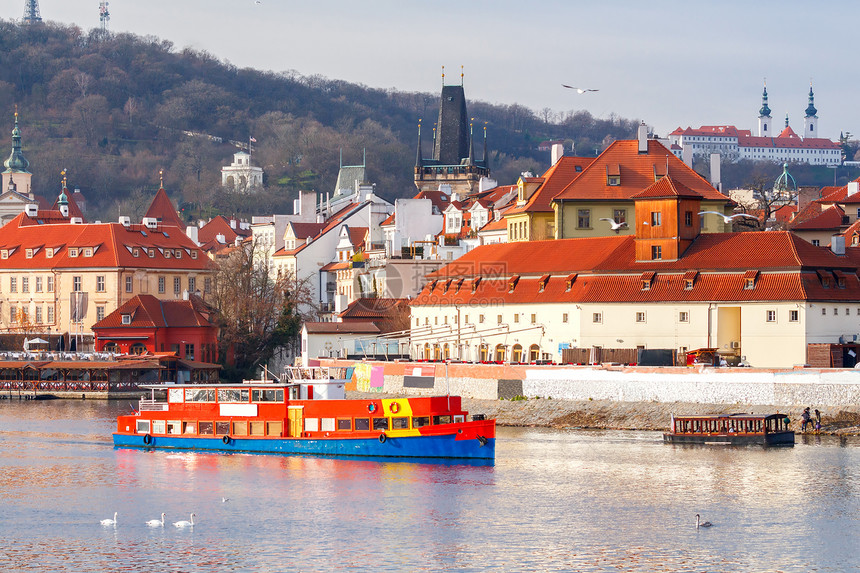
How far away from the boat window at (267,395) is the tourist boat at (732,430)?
1574 cm

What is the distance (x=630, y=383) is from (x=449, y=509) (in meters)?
25.1

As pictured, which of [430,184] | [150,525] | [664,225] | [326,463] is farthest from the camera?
[430,184]

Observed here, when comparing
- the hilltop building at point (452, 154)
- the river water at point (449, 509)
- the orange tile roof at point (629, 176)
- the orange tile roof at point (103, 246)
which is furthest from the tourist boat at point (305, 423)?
the hilltop building at point (452, 154)

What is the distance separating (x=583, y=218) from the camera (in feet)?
307

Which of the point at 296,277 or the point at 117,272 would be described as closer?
the point at 117,272

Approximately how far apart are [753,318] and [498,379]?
1266 cm

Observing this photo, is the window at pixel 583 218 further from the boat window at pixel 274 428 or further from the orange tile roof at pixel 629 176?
the boat window at pixel 274 428

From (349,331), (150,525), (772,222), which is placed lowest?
(150,525)

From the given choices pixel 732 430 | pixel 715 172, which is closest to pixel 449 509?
pixel 732 430

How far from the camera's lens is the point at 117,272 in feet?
376

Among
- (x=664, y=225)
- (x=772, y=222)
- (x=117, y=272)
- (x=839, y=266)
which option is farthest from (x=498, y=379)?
(x=772, y=222)

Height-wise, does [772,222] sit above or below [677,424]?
above

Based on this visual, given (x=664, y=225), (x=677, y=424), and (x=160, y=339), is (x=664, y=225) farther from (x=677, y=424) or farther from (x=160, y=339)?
(x=160, y=339)

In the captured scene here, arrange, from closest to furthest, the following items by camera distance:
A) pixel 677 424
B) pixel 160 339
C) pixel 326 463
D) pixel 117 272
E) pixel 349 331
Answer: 1. pixel 326 463
2. pixel 677 424
3. pixel 349 331
4. pixel 160 339
5. pixel 117 272
